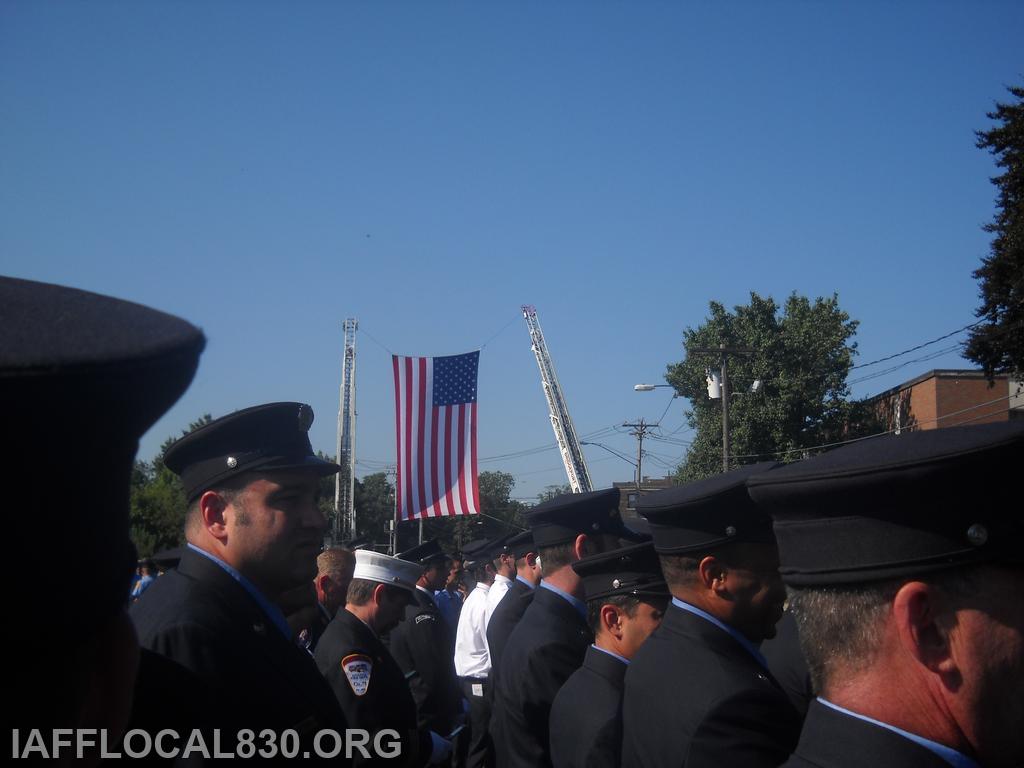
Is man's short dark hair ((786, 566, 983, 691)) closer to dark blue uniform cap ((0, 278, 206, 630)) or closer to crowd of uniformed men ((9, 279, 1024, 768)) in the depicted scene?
crowd of uniformed men ((9, 279, 1024, 768))

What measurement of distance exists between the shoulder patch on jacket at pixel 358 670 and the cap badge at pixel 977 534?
3.64 meters

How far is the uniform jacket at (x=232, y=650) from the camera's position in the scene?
9.57 feet

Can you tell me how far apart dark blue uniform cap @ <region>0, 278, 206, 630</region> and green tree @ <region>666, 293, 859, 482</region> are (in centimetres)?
4452

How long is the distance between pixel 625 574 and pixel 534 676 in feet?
3.75

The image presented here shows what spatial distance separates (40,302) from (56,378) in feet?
0.50

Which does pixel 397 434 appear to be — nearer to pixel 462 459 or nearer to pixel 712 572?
pixel 462 459

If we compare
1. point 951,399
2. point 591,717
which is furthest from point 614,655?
point 951,399

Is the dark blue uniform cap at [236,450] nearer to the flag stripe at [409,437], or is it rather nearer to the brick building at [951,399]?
the flag stripe at [409,437]

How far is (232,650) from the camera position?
119 inches

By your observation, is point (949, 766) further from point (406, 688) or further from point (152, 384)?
point (406, 688)

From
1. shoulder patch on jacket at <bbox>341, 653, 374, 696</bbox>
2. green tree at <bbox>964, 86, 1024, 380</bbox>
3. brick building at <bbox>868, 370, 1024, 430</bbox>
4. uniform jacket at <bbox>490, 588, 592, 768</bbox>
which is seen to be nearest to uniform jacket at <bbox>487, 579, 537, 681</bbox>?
uniform jacket at <bbox>490, 588, 592, 768</bbox>

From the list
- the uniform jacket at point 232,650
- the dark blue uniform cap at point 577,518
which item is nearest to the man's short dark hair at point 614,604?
the dark blue uniform cap at point 577,518

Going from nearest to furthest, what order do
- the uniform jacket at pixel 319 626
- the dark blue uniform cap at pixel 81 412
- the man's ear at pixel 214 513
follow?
the dark blue uniform cap at pixel 81 412 → the man's ear at pixel 214 513 → the uniform jacket at pixel 319 626

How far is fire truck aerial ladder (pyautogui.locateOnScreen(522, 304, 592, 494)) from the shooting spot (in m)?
56.7
